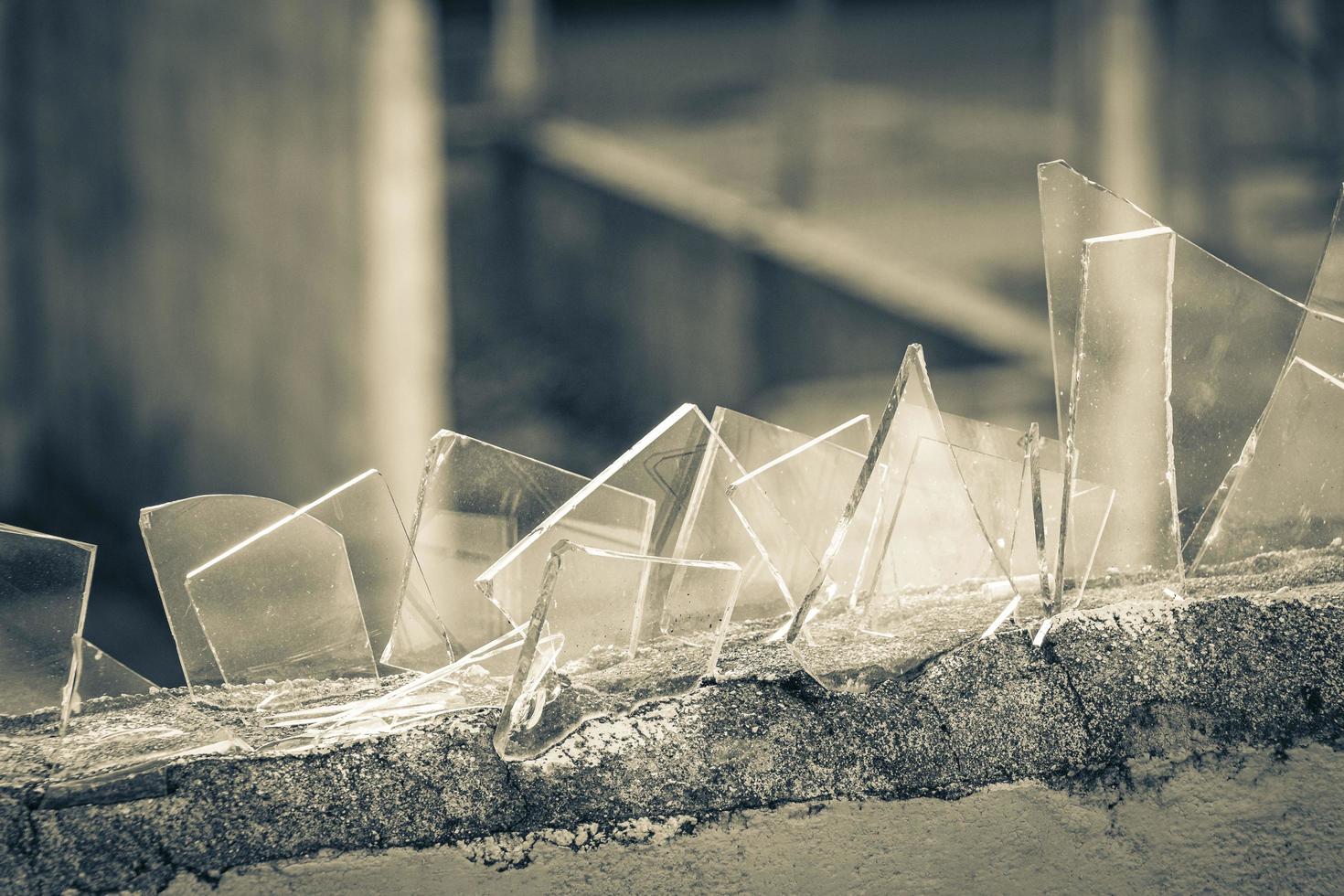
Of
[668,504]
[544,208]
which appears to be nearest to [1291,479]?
[668,504]

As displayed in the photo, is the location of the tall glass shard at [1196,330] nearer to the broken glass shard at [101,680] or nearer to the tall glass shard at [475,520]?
the tall glass shard at [475,520]

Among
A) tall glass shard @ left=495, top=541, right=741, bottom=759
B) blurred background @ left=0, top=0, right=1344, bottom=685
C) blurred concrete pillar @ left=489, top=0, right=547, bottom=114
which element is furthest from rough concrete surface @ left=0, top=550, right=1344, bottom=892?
blurred concrete pillar @ left=489, top=0, right=547, bottom=114

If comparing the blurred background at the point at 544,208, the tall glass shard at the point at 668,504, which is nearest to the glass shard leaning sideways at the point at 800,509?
the tall glass shard at the point at 668,504

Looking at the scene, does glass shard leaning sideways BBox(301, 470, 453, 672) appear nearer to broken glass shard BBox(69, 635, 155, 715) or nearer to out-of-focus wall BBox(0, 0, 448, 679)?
broken glass shard BBox(69, 635, 155, 715)

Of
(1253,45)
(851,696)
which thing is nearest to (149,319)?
(851,696)

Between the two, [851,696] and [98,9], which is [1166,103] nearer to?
[98,9]

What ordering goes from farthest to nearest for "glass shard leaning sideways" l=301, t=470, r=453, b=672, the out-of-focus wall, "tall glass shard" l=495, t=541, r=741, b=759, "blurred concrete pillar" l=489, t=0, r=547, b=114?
1. "blurred concrete pillar" l=489, t=0, r=547, b=114
2. the out-of-focus wall
3. "glass shard leaning sideways" l=301, t=470, r=453, b=672
4. "tall glass shard" l=495, t=541, r=741, b=759
